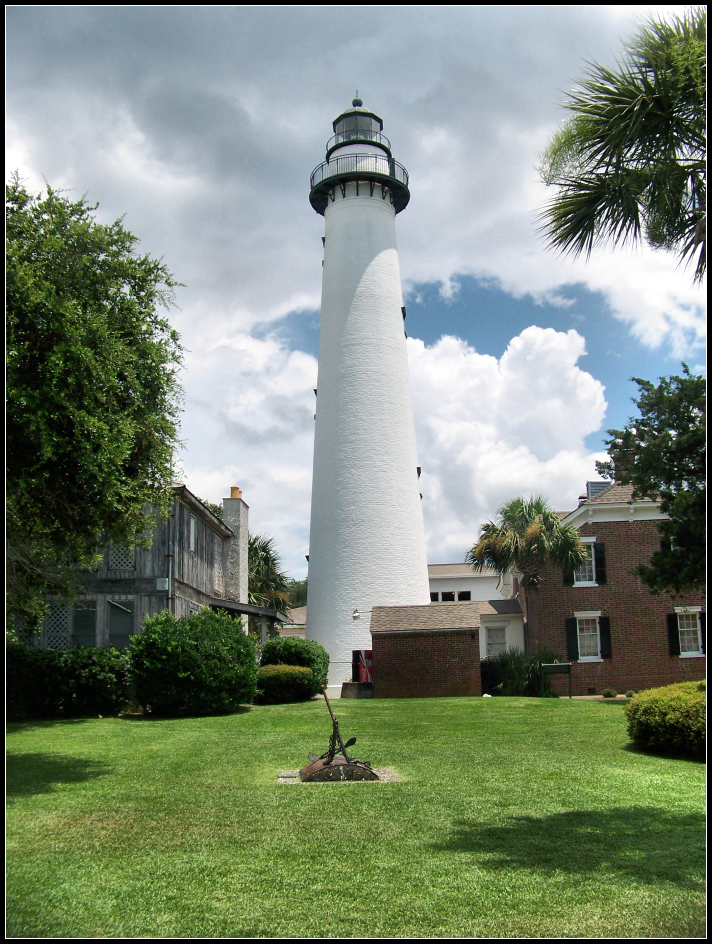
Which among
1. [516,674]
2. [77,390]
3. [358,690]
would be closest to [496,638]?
[516,674]

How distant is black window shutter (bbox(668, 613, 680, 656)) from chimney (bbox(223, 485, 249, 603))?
1531cm

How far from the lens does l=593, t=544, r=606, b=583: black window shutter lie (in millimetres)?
28312

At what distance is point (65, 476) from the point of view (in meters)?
9.89

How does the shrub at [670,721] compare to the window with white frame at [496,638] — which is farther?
the window with white frame at [496,638]

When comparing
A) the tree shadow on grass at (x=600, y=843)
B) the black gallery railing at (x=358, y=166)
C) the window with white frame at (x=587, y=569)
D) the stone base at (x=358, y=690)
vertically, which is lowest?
the stone base at (x=358, y=690)

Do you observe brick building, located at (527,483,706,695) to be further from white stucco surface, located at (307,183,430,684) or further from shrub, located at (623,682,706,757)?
shrub, located at (623,682,706,757)

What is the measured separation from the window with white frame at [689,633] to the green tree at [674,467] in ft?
55.2

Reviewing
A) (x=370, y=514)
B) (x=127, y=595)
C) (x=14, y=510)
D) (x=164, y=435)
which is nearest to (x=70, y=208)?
(x=164, y=435)

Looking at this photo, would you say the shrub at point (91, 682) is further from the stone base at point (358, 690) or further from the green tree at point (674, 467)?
the green tree at point (674, 467)

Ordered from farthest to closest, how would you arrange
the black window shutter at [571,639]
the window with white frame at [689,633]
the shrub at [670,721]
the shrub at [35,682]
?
1. the black window shutter at [571,639]
2. the window with white frame at [689,633]
3. the shrub at [35,682]
4. the shrub at [670,721]

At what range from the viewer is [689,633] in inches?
1094

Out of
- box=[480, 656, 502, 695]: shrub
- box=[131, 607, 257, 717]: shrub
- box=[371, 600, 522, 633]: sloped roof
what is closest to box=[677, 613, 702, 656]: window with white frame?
box=[480, 656, 502, 695]: shrub

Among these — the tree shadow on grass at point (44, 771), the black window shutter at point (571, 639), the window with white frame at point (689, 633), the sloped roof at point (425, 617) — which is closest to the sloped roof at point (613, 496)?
the black window shutter at point (571, 639)

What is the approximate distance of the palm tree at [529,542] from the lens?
27.3m
